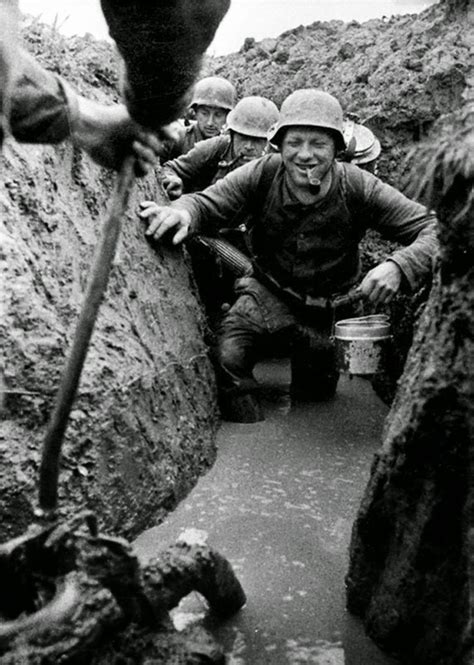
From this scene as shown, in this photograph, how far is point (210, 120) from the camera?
788 cm

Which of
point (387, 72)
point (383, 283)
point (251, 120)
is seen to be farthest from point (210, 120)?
point (383, 283)

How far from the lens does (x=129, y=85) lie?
2.00 metres

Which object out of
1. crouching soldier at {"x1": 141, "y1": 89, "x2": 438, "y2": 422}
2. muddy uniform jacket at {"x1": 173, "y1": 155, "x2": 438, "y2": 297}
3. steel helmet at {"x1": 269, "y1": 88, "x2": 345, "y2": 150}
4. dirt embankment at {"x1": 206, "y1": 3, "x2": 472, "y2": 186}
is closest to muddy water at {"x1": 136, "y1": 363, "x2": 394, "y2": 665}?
crouching soldier at {"x1": 141, "y1": 89, "x2": 438, "y2": 422}

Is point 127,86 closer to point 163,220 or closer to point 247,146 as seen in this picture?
point 163,220

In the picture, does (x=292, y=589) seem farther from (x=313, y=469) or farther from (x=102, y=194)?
(x=102, y=194)

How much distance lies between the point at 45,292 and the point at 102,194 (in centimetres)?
97

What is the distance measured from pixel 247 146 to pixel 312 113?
1.76 meters

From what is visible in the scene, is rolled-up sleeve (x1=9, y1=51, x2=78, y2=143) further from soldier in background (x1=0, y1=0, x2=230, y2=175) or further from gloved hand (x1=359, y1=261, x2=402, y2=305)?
gloved hand (x1=359, y1=261, x2=402, y2=305)

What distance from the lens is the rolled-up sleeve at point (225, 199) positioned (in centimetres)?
475

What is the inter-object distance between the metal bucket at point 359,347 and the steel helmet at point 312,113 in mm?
1339

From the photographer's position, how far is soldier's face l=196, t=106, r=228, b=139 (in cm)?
777

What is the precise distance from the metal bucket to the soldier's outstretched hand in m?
1.12

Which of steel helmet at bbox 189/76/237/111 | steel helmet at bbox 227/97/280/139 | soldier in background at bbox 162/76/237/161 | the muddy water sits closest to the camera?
the muddy water

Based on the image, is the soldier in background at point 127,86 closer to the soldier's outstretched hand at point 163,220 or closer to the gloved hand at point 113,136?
the gloved hand at point 113,136
